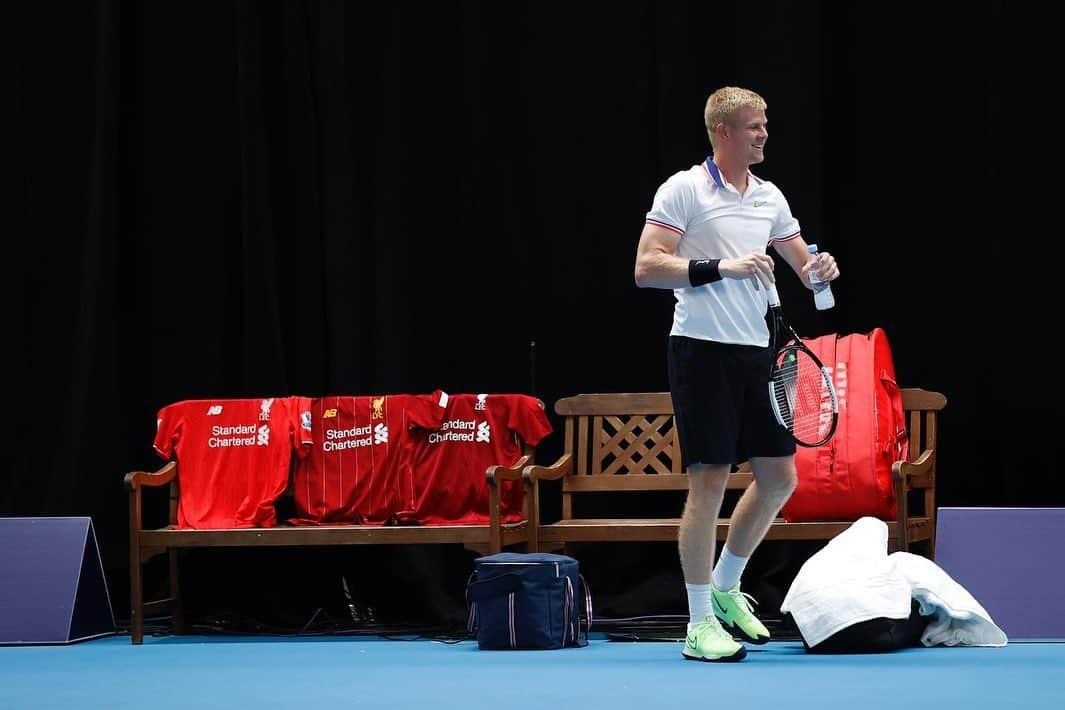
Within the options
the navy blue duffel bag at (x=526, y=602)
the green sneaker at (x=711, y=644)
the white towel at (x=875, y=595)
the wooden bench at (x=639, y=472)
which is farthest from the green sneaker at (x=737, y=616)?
the wooden bench at (x=639, y=472)

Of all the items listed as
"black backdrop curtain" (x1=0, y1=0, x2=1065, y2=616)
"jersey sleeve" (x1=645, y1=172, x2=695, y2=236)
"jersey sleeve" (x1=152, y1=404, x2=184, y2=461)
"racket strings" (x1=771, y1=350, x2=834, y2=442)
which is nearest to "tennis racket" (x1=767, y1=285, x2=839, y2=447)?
"racket strings" (x1=771, y1=350, x2=834, y2=442)

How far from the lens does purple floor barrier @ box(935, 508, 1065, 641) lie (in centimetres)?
484

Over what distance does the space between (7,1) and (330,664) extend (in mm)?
3615

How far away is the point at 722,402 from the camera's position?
422 centimetres

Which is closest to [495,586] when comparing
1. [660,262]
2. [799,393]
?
[799,393]

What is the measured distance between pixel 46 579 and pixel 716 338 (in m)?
3.00

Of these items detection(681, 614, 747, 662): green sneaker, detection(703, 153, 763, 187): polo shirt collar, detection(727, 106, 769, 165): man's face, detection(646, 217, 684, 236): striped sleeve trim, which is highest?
detection(727, 106, 769, 165): man's face

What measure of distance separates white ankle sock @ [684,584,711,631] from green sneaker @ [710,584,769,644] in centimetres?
27

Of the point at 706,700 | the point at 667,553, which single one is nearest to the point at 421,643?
the point at 667,553

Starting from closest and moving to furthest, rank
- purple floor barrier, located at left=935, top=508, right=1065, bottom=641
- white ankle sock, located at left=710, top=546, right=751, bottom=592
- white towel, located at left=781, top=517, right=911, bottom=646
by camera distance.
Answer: white towel, located at left=781, top=517, right=911, bottom=646, white ankle sock, located at left=710, top=546, right=751, bottom=592, purple floor barrier, located at left=935, top=508, right=1065, bottom=641

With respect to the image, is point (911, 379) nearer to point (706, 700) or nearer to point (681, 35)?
point (681, 35)

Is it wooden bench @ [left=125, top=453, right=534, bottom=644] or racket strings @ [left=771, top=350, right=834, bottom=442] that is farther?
wooden bench @ [left=125, top=453, right=534, bottom=644]

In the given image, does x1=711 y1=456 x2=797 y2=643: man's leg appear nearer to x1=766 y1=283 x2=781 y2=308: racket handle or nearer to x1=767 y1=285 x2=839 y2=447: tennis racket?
x1=767 y1=285 x2=839 y2=447: tennis racket

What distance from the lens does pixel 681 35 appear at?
5.95m
